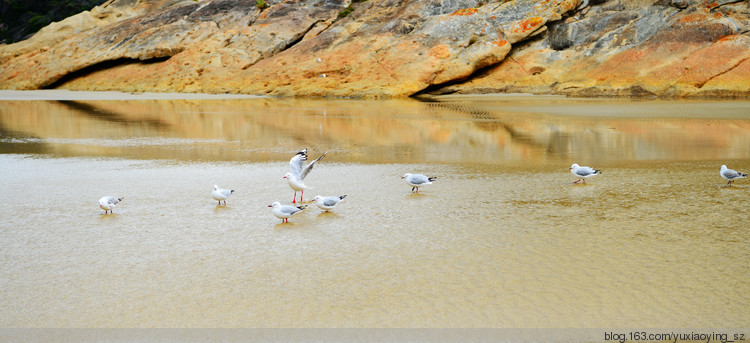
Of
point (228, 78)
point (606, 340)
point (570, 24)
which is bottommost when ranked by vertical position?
point (606, 340)

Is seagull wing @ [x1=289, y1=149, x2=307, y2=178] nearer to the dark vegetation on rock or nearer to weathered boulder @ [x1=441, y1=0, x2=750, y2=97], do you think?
weathered boulder @ [x1=441, y1=0, x2=750, y2=97]

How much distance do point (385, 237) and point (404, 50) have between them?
27.2m

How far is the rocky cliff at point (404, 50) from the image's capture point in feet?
89.6

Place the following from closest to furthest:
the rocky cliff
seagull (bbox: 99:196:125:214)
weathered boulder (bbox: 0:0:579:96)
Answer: seagull (bbox: 99:196:125:214) → the rocky cliff → weathered boulder (bbox: 0:0:579:96)

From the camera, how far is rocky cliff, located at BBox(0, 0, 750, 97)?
1075 inches

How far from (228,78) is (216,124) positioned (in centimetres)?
1767

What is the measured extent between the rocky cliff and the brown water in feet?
46.4

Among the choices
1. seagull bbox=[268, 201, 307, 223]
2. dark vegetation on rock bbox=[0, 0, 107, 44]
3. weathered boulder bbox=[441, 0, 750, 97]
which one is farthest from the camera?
dark vegetation on rock bbox=[0, 0, 107, 44]

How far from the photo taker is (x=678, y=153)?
1205 centimetres

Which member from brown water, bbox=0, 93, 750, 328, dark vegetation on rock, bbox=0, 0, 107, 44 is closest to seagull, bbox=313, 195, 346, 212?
brown water, bbox=0, 93, 750, 328

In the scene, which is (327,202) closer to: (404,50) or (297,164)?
(297,164)

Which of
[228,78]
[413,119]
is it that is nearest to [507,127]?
[413,119]

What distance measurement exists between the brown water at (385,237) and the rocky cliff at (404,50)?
14153 millimetres

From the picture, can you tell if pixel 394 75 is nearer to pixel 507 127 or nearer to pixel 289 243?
pixel 507 127
